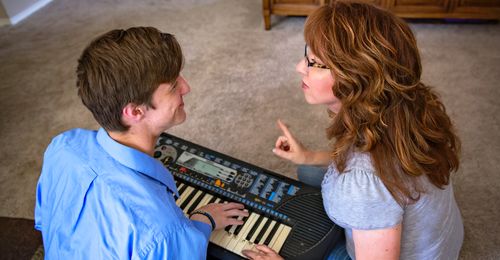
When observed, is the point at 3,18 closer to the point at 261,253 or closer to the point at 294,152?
the point at 294,152

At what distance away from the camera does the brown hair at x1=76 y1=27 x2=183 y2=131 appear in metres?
0.91

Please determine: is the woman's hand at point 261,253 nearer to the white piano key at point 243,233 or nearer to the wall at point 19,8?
the white piano key at point 243,233

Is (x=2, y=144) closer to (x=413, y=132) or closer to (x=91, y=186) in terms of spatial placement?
(x=91, y=186)

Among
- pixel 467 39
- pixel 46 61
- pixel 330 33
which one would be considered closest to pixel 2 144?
pixel 46 61

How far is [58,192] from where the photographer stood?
3.28 ft

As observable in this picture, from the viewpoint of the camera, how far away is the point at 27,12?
3486 mm

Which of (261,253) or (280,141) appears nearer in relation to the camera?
(261,253)

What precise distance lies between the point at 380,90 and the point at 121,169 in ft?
1.97

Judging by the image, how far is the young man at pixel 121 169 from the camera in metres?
0.88

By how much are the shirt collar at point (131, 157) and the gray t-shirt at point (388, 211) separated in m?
0.43

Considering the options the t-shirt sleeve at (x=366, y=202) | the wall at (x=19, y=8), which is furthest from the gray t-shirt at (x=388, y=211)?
the wall at (x=19, y=8)

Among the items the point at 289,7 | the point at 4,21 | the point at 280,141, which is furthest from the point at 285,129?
the point at 4,21

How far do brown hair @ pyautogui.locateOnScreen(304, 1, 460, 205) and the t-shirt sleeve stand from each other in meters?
0.02

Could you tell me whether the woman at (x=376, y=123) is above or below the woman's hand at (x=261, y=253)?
above
